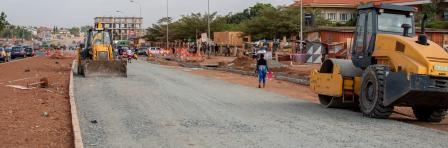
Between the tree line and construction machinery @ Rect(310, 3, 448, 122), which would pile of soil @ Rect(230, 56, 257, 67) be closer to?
the tree line

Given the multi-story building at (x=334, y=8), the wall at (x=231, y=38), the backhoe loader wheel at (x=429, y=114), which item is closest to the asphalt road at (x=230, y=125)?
the backhoe loader wheel at (x=429, y=114)

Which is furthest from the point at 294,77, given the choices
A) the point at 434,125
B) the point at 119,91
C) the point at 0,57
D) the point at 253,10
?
the point at 253,10

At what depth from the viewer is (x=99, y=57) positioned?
3378 centimetres

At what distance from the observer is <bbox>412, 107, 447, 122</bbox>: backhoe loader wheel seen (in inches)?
608

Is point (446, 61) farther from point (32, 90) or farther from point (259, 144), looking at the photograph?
point (32, 90)

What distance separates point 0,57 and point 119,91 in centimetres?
4100

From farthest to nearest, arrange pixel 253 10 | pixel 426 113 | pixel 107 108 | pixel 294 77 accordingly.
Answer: pixel 253 10 < pixel 294 77 < pixel 107 108 < pixel 426 113

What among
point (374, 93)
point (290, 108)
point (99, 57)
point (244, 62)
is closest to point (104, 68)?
point (99, 57)

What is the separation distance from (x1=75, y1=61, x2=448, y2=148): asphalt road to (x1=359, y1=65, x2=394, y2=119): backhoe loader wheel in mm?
261

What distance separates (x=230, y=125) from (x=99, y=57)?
838 inches

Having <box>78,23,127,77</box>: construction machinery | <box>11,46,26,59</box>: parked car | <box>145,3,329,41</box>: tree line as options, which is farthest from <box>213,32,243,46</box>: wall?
<box>78,23,127,77</box>: construction machinery

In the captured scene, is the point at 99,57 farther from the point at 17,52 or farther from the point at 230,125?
the point at 17,52

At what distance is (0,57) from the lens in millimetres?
60375

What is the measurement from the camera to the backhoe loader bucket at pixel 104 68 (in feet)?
107
